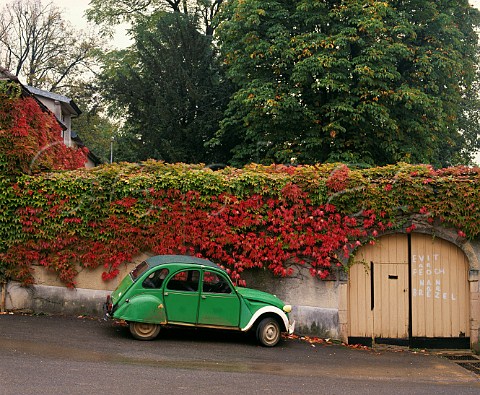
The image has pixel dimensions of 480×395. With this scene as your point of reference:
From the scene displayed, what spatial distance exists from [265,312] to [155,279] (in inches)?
92.0

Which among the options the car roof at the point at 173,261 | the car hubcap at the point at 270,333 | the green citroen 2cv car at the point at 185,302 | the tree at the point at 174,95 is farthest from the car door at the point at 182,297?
the tree at the point at 174,95

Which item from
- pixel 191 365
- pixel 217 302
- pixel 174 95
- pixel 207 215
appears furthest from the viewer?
pixel 174 95

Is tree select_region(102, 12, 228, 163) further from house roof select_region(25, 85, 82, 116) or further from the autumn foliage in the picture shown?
the autumn foliage

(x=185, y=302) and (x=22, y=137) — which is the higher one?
(x=22, y=137)

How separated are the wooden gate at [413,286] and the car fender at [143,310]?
514cm

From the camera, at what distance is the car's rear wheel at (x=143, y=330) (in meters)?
10.3

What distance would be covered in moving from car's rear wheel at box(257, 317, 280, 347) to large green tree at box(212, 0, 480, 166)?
10.2m

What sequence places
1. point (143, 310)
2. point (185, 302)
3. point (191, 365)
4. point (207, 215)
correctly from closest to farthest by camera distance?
point (191, 365) < point (143, 310) < point (185, 302) < point (207, 215)

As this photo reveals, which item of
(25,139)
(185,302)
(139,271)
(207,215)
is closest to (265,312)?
(185,302)

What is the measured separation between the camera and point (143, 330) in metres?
10.3

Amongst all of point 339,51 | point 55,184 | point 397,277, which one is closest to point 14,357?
point 55,184

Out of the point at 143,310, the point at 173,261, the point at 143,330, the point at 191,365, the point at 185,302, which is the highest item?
the point at 173,261

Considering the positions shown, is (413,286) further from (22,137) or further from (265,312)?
(22,137)

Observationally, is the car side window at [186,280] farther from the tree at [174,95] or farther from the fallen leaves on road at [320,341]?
the tree at [174,95]
